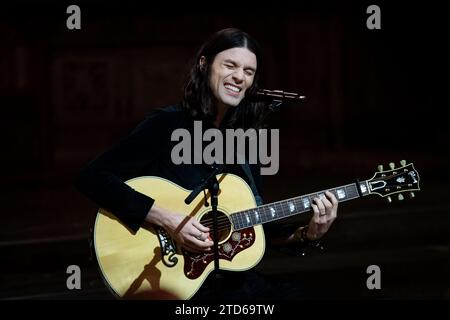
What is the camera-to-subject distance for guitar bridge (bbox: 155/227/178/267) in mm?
3176

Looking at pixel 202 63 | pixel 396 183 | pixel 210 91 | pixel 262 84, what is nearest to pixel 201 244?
pixel 210 91

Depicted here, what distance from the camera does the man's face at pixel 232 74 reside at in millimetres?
3227

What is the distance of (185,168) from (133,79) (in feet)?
23.1

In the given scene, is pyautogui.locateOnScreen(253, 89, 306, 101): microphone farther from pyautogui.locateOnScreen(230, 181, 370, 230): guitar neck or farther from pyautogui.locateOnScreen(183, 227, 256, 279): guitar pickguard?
pyautogui.locateOnScreen(183, 227, 256, 279): guitar pickguard

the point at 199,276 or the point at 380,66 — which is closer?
the point at 199,276

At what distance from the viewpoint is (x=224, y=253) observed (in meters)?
3.24

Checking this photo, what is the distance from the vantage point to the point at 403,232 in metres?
6.78

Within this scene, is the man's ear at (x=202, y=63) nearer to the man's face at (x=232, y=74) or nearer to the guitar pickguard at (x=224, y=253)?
the man's face at (x=232, y=74)

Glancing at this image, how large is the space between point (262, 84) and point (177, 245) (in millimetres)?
6868

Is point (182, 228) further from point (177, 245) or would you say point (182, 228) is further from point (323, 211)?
point (323, 211)

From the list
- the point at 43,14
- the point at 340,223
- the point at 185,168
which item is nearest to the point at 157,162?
the point at 185,168

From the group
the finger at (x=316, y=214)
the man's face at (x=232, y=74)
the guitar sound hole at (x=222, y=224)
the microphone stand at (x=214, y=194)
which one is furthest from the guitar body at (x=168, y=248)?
the man's face at (x=232, y=74)

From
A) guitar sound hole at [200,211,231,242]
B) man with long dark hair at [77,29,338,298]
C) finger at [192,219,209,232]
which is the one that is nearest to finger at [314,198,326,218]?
man with long dark hair at [77,29,338,298]
